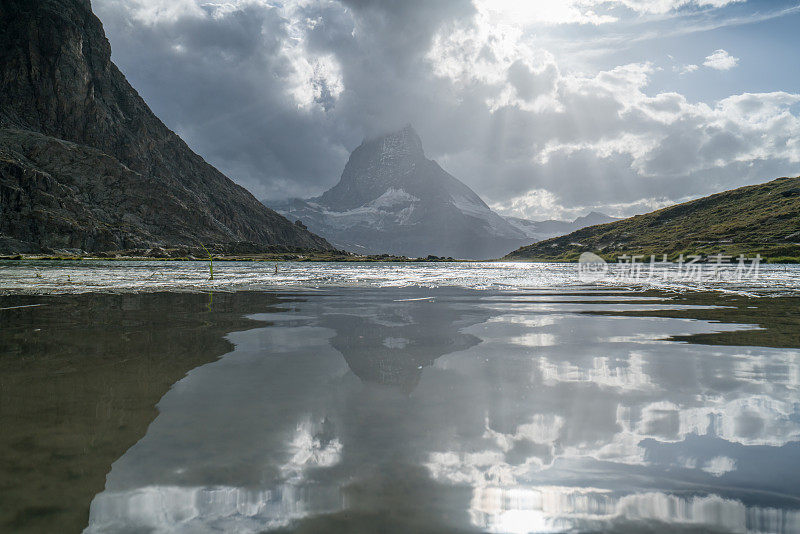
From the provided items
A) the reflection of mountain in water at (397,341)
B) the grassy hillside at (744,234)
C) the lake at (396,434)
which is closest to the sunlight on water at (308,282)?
the reflection of mountain in water at (397,341)

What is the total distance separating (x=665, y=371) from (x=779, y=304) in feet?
51.2

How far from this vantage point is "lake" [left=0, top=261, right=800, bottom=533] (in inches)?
136

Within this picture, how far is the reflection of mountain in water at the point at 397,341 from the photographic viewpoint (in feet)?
25.5

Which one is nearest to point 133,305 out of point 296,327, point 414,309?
point 296,327

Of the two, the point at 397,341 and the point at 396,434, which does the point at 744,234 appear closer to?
the point at 397,341

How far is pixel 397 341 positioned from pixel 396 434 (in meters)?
5.67

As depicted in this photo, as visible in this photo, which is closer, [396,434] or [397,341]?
[396,434]

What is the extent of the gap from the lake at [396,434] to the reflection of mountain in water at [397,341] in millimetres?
87

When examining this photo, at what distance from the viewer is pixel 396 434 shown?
16.1 ft

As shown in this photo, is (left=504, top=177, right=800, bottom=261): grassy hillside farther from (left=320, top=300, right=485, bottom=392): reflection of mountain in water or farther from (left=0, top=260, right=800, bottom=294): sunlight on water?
(left=320, top=300, right=485, bottom=392): reflection of mountain in water

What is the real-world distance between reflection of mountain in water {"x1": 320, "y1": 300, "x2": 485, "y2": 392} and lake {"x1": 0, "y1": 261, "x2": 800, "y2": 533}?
0.09 metres

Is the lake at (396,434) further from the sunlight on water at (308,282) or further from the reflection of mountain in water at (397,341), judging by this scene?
the sunlight on water at (308,282)

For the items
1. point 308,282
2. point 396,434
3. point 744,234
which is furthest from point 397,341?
point 744,234

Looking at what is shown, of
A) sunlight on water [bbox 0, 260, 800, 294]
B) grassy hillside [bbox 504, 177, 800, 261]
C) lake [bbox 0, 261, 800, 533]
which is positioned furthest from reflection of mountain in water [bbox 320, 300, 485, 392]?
grassy hillside [bbox 504, 177, 800, 261]
